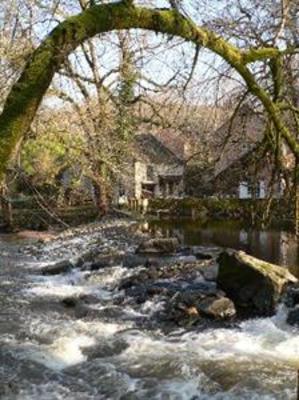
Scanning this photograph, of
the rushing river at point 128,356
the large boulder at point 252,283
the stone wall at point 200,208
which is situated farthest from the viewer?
the stone wall at point 200,208

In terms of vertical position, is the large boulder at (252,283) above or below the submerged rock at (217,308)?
above

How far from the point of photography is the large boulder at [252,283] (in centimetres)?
1323

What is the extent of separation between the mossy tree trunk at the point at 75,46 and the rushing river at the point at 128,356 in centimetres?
478

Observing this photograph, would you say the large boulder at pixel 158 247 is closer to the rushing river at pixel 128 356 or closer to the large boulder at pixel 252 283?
the rushing river at pixel 128 356

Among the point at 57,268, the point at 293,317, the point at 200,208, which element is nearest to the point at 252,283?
the point at 293,317

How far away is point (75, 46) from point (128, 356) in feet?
21.6

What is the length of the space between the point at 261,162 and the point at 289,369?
406 cm

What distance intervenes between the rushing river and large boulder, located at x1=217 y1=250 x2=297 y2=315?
451 mm

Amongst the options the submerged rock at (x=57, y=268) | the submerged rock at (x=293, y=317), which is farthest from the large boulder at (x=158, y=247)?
the submerged rock at (x=293, y=317)

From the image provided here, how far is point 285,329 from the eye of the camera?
1212 cm

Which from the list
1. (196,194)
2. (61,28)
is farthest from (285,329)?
(196,194)

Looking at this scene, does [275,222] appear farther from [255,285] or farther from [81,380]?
[81,380]

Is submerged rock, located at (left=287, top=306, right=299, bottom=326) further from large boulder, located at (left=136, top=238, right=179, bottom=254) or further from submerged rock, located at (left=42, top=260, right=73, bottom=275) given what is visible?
large boulder, located at (left=136, top=238, right=179, bottom=254)

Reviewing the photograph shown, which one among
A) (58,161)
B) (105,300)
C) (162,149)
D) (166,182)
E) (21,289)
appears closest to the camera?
(105,300)
